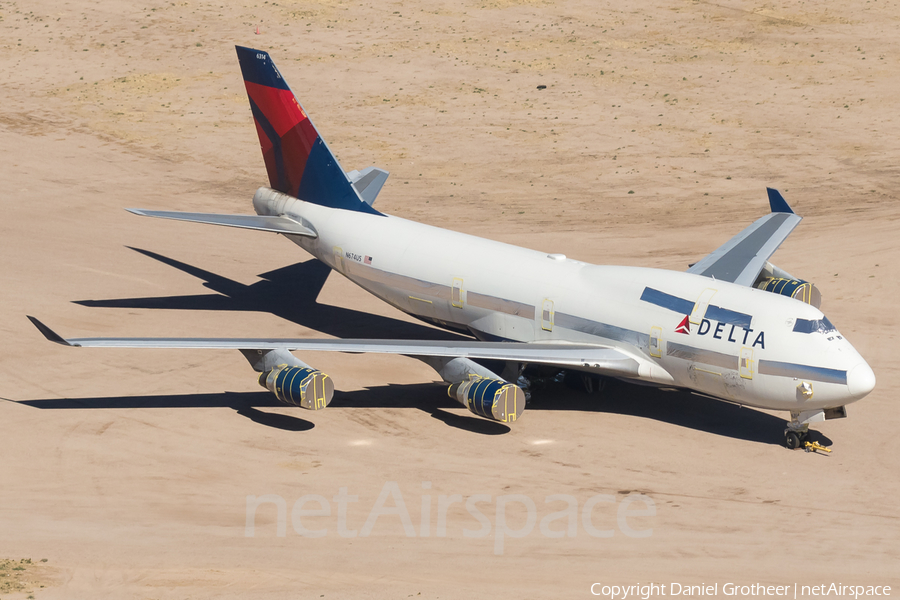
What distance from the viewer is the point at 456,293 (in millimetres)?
41000

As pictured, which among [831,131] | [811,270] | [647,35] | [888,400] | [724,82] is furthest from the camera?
[647,35]

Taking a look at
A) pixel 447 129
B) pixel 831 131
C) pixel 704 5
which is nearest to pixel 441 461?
pixel 447 129

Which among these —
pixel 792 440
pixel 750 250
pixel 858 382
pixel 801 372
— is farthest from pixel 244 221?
pixel 858 382

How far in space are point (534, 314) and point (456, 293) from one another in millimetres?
3554

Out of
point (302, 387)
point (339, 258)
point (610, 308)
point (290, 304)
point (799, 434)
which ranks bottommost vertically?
point (302, 387)

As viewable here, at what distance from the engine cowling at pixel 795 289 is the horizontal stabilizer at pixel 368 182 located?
721 inches

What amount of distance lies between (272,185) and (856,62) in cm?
5228

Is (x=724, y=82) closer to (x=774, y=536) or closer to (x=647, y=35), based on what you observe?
(x=647, y=35)

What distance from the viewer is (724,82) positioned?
259 ft

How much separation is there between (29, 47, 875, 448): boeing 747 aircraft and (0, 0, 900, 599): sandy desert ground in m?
2.13

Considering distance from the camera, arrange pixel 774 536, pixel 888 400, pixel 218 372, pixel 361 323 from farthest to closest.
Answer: pixel 361 323
pixel 218 372
pixel 888 400
pixel 774 536

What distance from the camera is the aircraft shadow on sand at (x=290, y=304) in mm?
46250

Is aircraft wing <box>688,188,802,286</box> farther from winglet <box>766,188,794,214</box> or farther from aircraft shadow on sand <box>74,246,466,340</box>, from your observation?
aircraft shadow on sand <box>74,246,466,340</box>

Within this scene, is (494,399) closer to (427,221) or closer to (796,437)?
(796,437)
